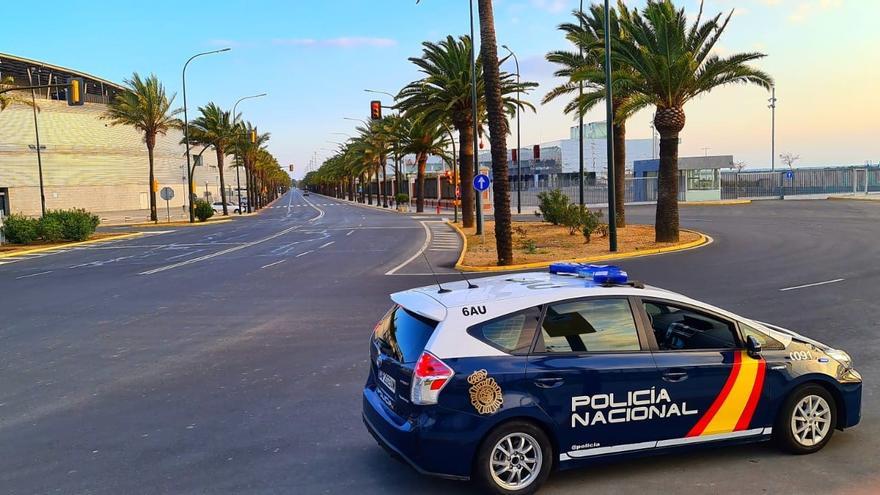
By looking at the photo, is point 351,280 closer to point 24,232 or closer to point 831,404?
point 831,404

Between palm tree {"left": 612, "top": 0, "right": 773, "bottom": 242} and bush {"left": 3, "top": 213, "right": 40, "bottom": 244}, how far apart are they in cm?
2748

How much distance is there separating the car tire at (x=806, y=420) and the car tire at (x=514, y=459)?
6.27ft

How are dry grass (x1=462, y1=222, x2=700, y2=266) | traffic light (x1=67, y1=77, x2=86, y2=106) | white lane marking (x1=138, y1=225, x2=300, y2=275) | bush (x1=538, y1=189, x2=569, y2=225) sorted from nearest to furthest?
white lane marking (x1=138, y1=225, x2=300, y2=275) → dry grass (x1=462, y1=222, x2=700, y2=266) → traffic light (x1=67, y1=77, x2=86, y2=106) → bush (x1=538, y1=189, x2=569, y2=225)

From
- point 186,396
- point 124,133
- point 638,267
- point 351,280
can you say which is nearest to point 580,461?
point 186,396

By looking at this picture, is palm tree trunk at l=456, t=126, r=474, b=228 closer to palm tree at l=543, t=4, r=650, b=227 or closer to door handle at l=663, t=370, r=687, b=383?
palm tree at l=543, t=4, r=650, b=227

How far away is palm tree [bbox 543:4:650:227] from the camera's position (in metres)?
23.5

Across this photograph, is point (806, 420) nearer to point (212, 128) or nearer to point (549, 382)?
point (549, 382)

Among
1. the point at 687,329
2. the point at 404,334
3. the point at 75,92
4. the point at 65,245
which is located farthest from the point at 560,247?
the point at 65,245

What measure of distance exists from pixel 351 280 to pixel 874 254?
14810 millimetres

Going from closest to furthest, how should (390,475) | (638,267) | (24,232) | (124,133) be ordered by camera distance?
(390,475)
(638,267)
(24,232)
(124,133)

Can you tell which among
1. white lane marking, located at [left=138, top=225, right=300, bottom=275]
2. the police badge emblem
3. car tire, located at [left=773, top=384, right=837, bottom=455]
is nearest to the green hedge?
white lane marking, located at [left=138, top=225, right=300, bottom=275]

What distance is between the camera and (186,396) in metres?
7.21

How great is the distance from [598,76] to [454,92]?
11.9 m

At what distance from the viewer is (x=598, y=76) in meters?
23.4
